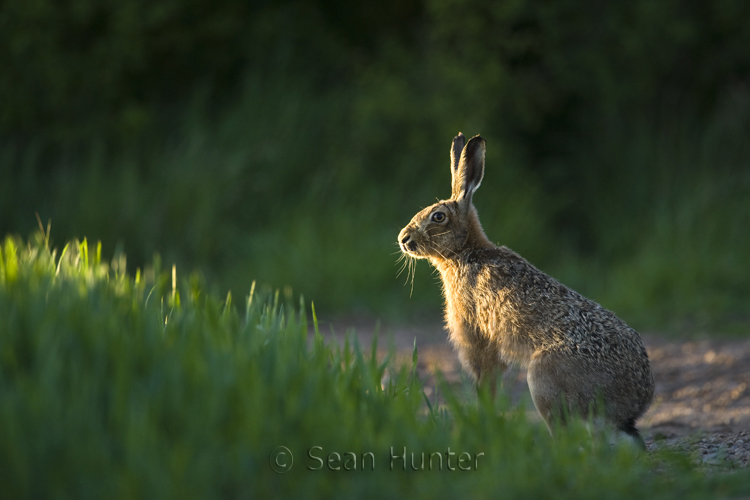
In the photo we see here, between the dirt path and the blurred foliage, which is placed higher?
the blurred foliage

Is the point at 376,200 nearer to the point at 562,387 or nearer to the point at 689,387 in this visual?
the point at 689,387

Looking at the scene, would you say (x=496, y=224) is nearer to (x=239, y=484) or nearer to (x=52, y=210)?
(x=52, y=210)

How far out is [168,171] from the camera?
10367mm

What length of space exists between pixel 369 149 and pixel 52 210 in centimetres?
436

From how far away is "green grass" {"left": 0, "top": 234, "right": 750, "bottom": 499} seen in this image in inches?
102

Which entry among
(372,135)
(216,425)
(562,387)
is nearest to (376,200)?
(372,135)

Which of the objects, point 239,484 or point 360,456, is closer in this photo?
point 239,484

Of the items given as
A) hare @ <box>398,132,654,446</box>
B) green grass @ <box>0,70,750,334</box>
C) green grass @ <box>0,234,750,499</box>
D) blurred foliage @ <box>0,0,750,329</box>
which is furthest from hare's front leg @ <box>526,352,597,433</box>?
blurred foliage @ <box>0,0,750,329</box>

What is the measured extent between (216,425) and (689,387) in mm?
4591

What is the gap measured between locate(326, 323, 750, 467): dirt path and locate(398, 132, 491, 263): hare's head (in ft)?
2.36

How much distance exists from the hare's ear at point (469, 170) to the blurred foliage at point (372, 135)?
13.5 ft

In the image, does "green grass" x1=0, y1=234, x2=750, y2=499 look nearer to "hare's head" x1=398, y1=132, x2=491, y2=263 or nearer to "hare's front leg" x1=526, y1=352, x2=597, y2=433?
"hare's front leg" x1=526, y1=352, x2=597, y2=433

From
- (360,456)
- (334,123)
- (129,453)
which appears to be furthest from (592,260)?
(129,453)

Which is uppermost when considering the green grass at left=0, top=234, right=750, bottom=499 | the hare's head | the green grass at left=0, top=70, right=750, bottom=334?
the green grass at left=0, top=70, right=750, bottom=334
